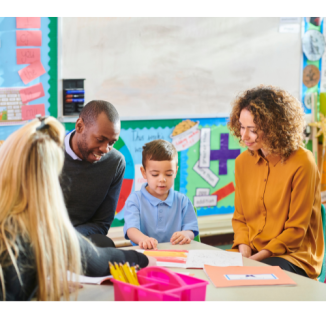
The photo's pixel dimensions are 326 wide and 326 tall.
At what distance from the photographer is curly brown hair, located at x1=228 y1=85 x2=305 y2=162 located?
5.94 feet

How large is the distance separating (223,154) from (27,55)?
1.74 metres

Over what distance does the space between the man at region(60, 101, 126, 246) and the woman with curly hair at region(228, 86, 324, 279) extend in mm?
606

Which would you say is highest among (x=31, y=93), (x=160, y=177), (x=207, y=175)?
(x=31, y=93)

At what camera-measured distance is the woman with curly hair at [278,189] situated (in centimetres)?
175

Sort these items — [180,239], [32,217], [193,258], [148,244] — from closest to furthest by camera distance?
[32,217]
[193,258]
[148,244]
[180,239]

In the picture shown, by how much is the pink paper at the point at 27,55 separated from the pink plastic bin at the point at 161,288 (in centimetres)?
205

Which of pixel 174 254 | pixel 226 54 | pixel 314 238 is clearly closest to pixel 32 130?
pixel 174 254

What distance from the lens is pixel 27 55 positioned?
2.69 metres

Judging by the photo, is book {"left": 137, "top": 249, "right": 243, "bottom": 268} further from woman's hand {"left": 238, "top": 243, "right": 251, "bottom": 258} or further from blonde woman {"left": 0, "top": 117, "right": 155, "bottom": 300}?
blonde woman {"left": 0, "top": 117, "right": 155, "bottom": 300}

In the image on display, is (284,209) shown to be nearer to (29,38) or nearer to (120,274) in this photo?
(120,274)

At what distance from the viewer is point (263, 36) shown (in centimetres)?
355

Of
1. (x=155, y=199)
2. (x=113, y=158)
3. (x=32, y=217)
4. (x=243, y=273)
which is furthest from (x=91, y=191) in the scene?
(x=32, y=217)

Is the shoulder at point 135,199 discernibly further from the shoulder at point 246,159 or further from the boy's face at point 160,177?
the shoulder at point 246,159

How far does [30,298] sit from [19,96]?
77.6 inches
